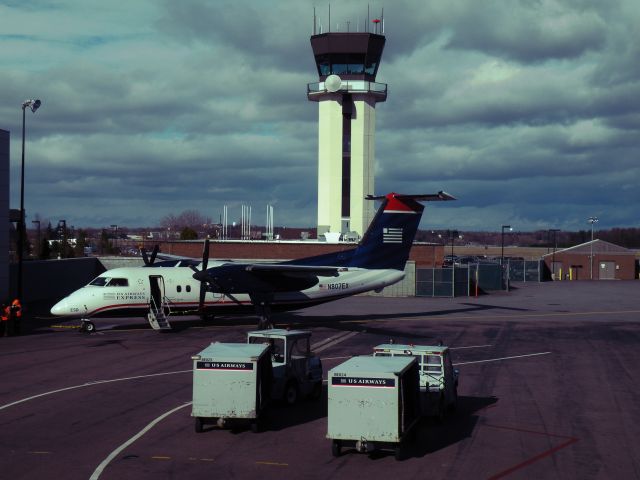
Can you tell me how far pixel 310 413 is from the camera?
74.9 feet

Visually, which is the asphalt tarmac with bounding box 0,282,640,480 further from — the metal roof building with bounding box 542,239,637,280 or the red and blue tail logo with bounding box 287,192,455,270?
the metal roof building with bounding box 542,239,637,280

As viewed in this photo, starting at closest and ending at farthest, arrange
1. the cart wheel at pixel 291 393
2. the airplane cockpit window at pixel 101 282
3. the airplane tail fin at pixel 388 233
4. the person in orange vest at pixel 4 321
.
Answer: the cart wheel at pixel 291 393
the person in orange vest at pixel 4 321
the airplane cockpit window at pixel 101 282
the airplane tail fin at pixel 388 233

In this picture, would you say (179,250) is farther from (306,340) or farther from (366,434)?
(366,434)

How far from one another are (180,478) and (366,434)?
4424 mm

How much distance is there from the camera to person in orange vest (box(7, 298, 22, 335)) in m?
40.2

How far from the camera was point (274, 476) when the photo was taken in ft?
53.9

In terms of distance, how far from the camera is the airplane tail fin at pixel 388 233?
44.2 meters

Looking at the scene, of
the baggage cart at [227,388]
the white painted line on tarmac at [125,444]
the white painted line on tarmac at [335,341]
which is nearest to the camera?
the white painted line on tarmac at [125,444]

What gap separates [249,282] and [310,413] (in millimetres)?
19056

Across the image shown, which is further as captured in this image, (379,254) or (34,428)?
(379,254)

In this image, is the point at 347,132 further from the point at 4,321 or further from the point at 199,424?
the point at 199,424

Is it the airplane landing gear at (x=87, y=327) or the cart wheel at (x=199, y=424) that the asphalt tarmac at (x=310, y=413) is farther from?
the airplane landing gear at (x=87, y=327)

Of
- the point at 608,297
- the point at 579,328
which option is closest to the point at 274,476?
the point at 579,328

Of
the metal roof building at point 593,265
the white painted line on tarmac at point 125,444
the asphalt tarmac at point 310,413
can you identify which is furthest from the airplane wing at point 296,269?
the metal roof building at point 593,265
